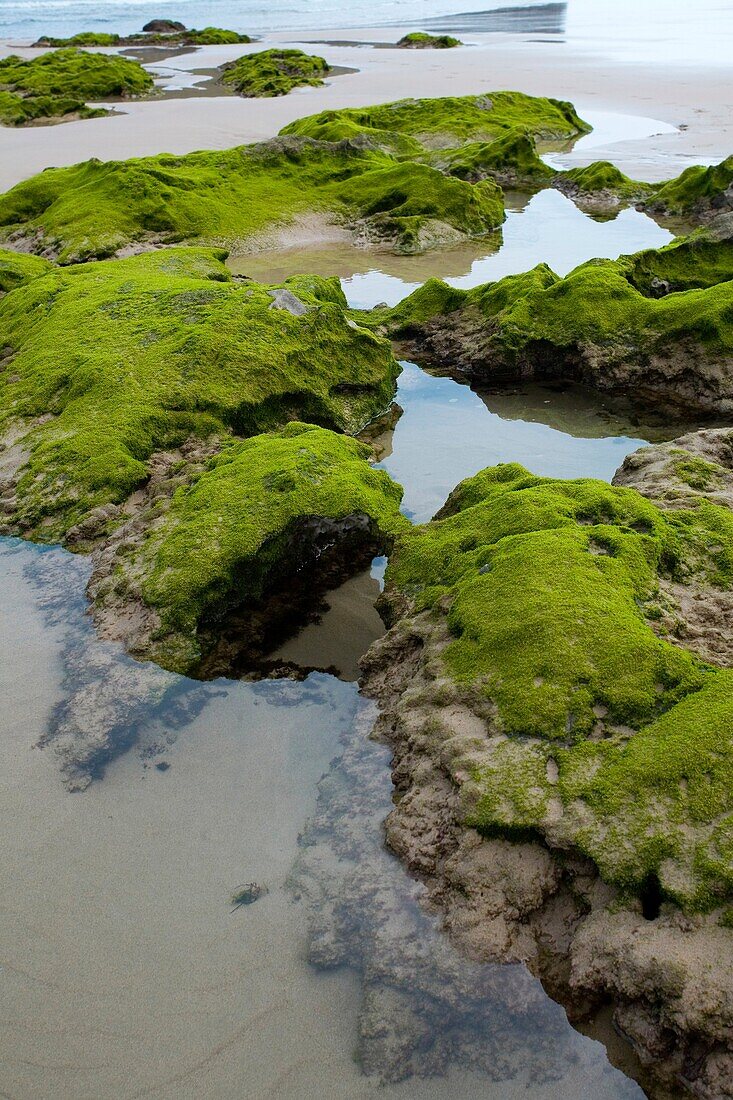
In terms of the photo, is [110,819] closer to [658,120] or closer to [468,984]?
[468,984]

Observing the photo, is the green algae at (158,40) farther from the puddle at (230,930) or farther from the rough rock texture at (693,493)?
the puddle at (230,930)

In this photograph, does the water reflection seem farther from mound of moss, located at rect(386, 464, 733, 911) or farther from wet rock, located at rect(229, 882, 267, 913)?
wet rock, located at rect(229, 882, 267, 913)

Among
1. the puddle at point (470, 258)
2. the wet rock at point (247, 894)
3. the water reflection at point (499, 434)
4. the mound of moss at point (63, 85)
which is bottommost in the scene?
the water reflection at point (499, 434)

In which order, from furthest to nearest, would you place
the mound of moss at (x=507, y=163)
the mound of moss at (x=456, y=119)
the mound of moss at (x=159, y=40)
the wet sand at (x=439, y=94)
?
the mound of moss at (x=159, y=40)
the mound of moss at (x=456, y=119)
the wet sand at (x=439, y=94)
the mound of moss at (x=507, y=163)

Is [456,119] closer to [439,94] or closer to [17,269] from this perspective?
[439,94]

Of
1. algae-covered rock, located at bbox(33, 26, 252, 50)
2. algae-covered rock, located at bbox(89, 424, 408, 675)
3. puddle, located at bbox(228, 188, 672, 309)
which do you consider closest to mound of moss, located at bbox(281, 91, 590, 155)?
puddle, located at bbox(228, 188, 672, 309)

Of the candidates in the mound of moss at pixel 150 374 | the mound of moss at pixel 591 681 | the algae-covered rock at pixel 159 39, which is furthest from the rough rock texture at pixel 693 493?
the algae-covered rock at pixel 159 39

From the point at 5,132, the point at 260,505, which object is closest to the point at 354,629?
the point at 260,505

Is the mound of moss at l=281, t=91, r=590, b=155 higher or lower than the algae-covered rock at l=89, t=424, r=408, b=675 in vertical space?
higher
